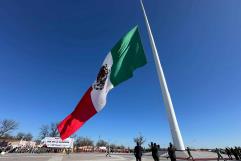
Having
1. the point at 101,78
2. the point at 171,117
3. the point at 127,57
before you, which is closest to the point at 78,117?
the point at 101,78

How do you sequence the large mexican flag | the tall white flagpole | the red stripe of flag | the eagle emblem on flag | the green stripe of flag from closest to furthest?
the tall white flagpole < the red stripe of flag < the large mexican flag < the eagle emblem on flag < the green stripe of flag

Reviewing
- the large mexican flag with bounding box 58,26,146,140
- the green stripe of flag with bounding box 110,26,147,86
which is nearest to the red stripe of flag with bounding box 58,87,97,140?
the large mexican flag with bounding box 58,26,146,140

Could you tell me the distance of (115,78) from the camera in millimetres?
12508

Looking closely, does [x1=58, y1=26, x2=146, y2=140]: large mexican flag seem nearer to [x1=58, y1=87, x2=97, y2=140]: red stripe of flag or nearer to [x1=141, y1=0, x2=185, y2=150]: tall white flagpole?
[x1=58, y1=87, x2=97, y2=140]: red stripe of flag

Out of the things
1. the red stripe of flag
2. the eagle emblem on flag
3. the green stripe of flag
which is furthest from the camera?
the green stripe of flag

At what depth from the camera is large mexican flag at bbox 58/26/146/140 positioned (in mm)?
11539

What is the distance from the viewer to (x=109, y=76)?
12.7 metres

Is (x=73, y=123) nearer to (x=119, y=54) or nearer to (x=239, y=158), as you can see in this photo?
(x=119, y=54)

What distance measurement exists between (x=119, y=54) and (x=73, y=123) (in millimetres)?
5108

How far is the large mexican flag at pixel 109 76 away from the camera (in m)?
11.5

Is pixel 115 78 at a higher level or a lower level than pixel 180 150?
higher

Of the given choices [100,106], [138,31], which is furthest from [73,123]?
[138,31]

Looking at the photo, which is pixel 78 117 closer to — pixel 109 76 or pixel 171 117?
pixel 109 76

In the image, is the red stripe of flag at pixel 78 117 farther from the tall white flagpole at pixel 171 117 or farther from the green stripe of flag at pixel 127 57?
the tall white flagpole at pixel 171 117
